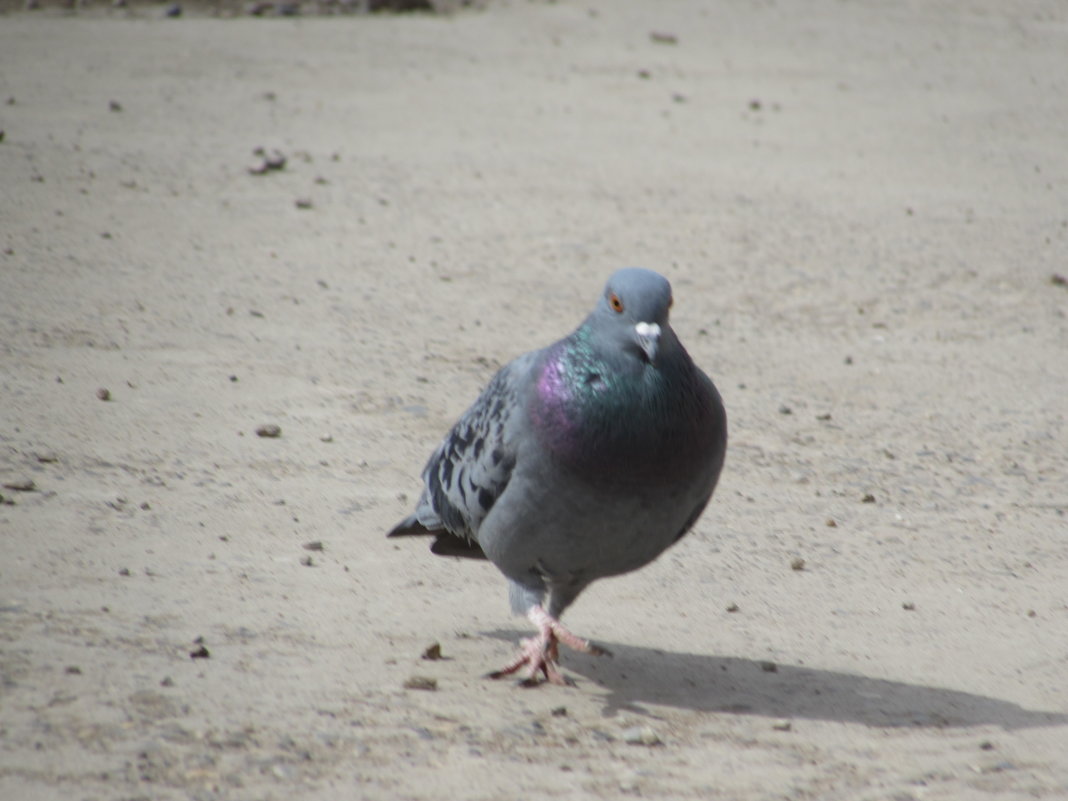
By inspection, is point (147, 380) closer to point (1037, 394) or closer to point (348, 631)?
point (348, 631)

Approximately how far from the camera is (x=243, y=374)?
6.19 m

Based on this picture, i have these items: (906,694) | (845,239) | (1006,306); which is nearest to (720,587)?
A: (906,694)

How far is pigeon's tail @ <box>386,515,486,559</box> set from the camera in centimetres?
428

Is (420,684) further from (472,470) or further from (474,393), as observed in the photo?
(474,393)

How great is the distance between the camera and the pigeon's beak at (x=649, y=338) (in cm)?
358

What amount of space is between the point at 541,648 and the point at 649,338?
3.27 feet

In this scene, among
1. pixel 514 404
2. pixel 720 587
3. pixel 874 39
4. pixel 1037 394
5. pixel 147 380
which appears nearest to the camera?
pixel 514 404

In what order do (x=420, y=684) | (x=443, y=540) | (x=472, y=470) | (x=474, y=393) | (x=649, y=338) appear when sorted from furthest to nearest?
(x=474, y=393) → (x=443, y=540) → (x=472, y=470) → (x=420, y=684) → (x=649, y=338)

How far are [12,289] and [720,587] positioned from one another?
4052 mm

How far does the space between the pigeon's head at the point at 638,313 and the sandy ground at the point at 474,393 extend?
40.9 inches

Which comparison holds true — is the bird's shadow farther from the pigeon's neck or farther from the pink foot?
the pigeon's neck

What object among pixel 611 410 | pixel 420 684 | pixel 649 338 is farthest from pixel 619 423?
pixel 420 684

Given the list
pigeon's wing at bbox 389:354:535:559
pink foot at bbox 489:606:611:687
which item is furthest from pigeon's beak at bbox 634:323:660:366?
pink foot at bbox 489:606:611:687

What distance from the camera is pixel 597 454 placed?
3.60 meters
